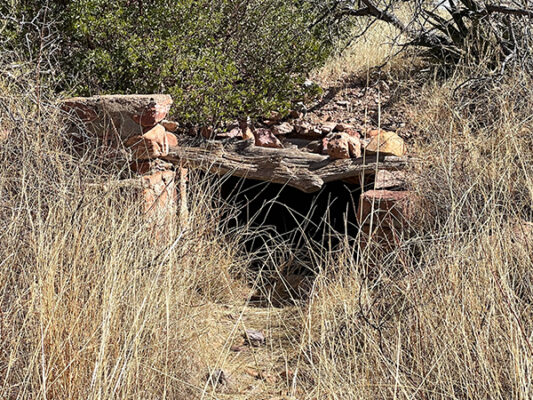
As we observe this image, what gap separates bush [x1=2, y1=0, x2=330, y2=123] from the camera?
5.59 meters

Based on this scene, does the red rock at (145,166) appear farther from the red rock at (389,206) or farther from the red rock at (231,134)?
the red rock at (389,206)

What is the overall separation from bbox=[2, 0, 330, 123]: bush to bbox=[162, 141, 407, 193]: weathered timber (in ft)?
1.18

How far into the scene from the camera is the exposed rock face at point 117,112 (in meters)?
4.88

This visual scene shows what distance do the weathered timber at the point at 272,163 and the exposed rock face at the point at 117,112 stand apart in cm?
47

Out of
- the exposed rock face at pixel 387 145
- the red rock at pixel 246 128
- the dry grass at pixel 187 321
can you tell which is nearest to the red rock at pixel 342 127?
the exposed rock face at pixel 387 145

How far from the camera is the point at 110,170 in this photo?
15.6 feet

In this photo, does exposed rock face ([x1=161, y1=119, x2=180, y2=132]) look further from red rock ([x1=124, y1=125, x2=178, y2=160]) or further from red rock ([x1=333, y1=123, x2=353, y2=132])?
red rock ([x1=333, y1=123, x2=353, y2=132])

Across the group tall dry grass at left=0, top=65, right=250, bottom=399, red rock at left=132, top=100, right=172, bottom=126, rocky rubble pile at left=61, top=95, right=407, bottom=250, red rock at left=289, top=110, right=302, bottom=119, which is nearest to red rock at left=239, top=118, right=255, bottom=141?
rocky rubble pile at left=61, top=95, right=407, bottom=250

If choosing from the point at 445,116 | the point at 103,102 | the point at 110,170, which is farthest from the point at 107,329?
the point at 445,116

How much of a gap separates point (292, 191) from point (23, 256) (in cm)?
384

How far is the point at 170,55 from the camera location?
18.5 feet

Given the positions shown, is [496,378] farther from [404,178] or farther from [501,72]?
[501,72]

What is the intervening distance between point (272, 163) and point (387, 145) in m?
0.89

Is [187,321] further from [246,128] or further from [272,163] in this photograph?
[246,128]
